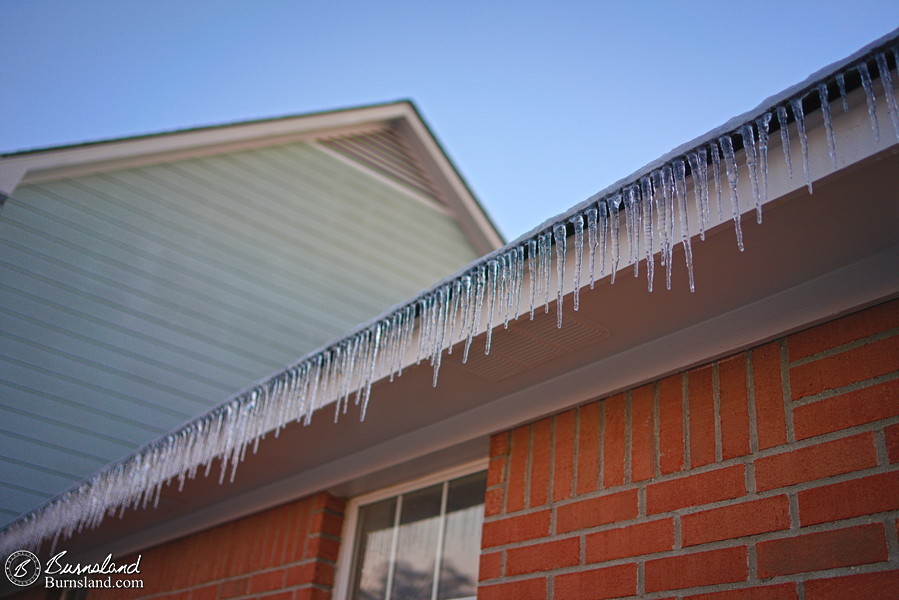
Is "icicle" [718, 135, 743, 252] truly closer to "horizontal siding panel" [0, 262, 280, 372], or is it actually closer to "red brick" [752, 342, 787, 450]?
"red brick" [752, 342, 787, 450]

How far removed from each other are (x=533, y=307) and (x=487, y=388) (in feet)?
2.53

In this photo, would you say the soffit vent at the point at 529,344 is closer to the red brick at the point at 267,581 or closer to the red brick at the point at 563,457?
the red brick at the point at 563,457

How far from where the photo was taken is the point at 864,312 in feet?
7.31

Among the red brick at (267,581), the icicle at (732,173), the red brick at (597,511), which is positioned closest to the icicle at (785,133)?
the icicle at (732,173)

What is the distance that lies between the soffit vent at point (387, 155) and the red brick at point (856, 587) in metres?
8.24

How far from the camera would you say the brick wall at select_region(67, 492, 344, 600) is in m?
3.95

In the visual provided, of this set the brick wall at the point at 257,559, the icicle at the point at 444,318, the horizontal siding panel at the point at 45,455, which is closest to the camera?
the icicle at the point at 444,318

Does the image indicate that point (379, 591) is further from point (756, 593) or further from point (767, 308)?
point (767, 308)

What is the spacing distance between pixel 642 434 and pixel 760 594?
0.64m

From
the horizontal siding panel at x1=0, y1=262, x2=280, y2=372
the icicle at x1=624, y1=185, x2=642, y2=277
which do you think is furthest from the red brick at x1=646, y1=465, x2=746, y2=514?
the horizontal siding panel at x1=0, y1=262, x2=280, y2=372

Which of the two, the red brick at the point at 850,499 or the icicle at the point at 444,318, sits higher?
the icicle at the point at 444,318

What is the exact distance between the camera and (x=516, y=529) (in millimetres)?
2959

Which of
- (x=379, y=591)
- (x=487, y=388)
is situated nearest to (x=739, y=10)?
(x=487, y=388)

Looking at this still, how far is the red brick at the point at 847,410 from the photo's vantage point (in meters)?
2.10
